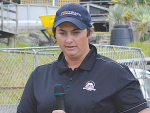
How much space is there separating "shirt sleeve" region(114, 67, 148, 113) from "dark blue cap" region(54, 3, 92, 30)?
18.2 inches

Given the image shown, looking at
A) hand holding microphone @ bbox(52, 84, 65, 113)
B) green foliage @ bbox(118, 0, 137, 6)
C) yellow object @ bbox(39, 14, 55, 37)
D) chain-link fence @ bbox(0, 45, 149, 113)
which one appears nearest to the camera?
hand holding microphone @ bbox(52, 84, 65, 113)

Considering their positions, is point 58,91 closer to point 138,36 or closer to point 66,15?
point 66,15

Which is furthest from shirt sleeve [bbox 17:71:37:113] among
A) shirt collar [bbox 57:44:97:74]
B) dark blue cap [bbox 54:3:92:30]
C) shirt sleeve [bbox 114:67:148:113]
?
shirt sleeve [bbox 114:67:148:113]

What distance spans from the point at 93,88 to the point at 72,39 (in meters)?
0.39

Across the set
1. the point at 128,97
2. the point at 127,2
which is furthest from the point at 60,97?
the point at 127,2

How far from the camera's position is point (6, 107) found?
16.4ft

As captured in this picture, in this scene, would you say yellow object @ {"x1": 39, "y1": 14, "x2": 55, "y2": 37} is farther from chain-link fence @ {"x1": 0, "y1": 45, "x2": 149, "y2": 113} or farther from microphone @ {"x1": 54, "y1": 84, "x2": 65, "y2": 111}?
microphone @ {"x1": 54, "y1": 84, "x2": 65, "y2": 111}

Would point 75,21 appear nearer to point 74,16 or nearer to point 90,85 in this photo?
point 74,16

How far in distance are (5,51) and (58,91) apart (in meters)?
3.36

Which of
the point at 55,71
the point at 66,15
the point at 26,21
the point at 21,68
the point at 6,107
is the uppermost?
the point at 26,21

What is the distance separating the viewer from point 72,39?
1759 mm

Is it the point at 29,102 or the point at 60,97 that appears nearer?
the point at 60,97

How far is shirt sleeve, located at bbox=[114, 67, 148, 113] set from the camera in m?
1.64

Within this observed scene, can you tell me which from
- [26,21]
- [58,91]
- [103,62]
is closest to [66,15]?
[103,62]
